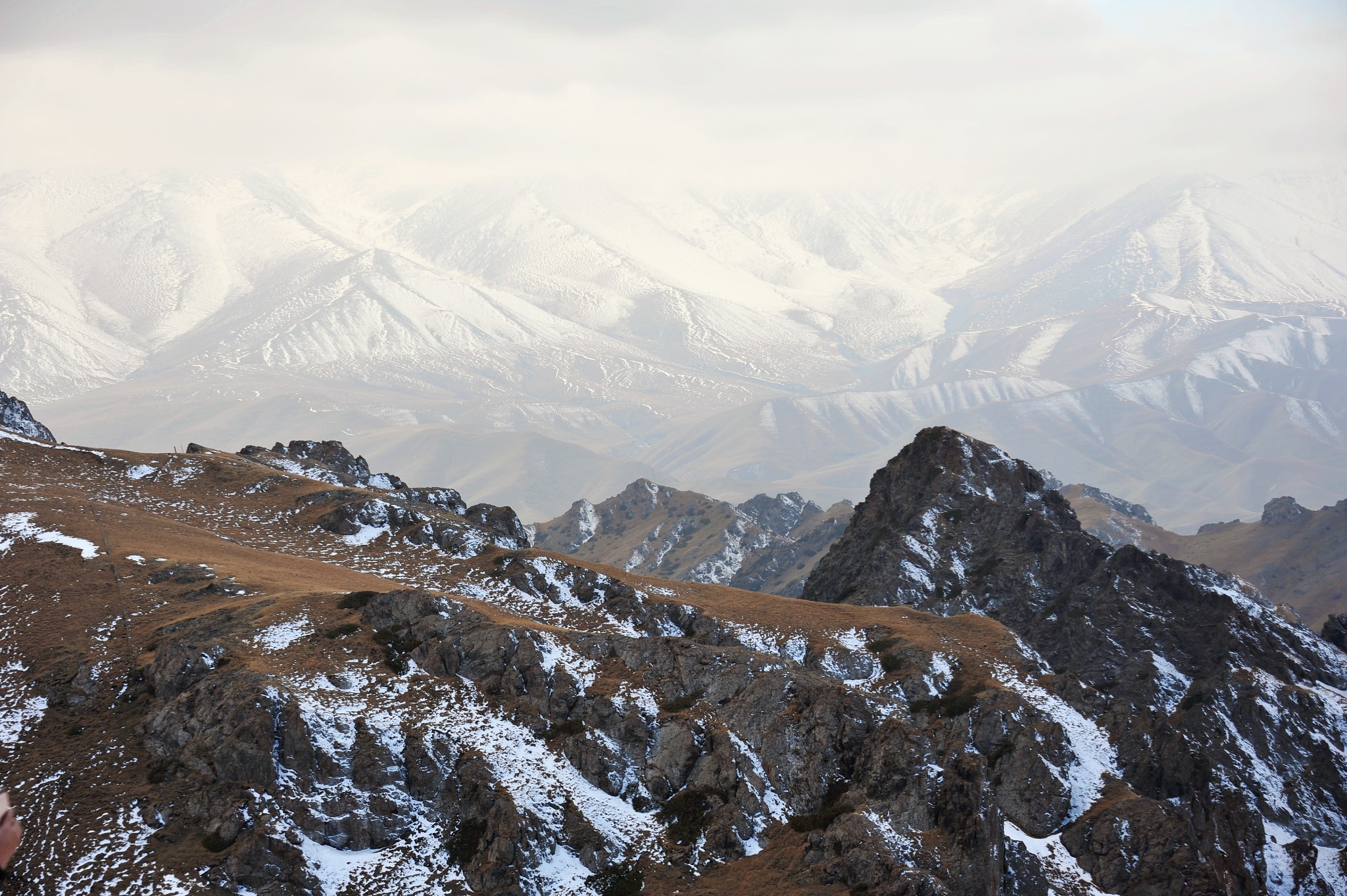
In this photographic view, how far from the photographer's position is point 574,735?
6103 centimetres

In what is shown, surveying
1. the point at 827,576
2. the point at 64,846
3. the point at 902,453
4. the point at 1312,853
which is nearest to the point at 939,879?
the point at 1312,853

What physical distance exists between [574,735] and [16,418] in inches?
4189

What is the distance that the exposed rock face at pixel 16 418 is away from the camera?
124m

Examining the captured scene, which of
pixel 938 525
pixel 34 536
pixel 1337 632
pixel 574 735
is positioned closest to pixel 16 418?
pixel 34 536

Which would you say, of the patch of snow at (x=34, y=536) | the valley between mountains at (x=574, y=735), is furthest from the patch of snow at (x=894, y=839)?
the patch of snow at (x=34, y=536)

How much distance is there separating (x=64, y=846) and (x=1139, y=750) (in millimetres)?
65795

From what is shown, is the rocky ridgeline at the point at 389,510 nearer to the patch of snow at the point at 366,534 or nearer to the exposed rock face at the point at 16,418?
the patch of snow at the point at 366,534

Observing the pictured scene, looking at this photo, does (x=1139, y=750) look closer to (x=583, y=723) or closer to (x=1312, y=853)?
(x=1312, y=853)

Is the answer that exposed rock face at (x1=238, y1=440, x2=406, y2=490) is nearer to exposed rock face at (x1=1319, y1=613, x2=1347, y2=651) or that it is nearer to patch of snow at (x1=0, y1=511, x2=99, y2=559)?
patch of snow at (x1=0, y1=511, x2=99, y2=559)

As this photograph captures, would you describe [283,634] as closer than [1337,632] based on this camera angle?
Yes

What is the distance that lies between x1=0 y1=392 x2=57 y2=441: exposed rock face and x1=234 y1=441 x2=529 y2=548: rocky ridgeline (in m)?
22.7

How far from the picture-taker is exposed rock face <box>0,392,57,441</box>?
124 metres

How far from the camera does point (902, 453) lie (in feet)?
424

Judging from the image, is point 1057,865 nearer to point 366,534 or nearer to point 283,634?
point 283,634
